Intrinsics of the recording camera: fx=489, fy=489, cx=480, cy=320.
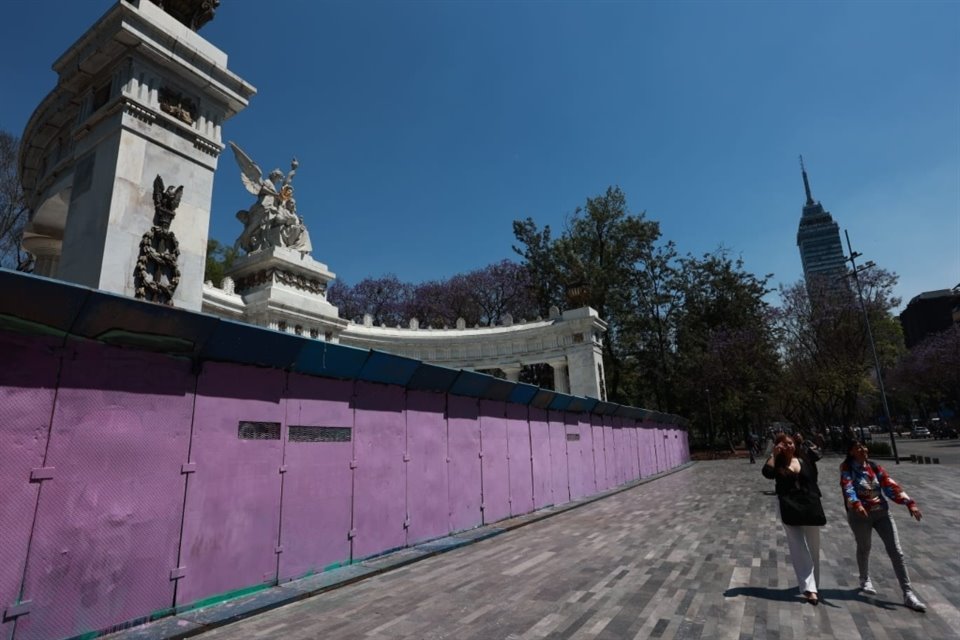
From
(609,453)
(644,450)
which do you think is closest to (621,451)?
(609,453)

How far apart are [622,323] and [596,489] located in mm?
30223

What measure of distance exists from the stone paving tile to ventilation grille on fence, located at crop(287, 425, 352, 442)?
1.90 m

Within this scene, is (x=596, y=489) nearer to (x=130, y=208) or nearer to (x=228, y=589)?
(x=228, y=589)

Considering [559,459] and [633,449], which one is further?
[633,449]

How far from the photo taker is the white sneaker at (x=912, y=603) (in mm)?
4945

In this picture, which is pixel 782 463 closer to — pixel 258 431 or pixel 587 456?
pixel 258 431

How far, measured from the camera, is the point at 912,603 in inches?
Answer: 197

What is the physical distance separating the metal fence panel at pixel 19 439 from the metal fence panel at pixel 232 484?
132cm

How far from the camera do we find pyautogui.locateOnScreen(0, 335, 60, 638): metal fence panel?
3.86 m

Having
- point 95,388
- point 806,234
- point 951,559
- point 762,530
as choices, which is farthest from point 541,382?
point 806,234

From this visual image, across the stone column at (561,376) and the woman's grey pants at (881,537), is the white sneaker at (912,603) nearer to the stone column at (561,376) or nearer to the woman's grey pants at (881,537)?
the woman's grey pants at (881,537)

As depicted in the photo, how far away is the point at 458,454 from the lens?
9664mm

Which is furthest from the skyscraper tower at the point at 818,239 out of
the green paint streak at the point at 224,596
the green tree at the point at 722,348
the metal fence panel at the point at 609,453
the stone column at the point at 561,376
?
the green paint streak at the point at 224,596

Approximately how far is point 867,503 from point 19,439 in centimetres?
840
